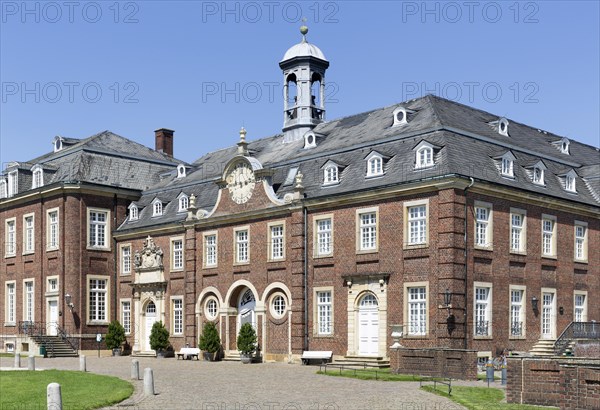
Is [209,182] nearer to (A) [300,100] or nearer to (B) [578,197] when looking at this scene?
(A) [300,100]

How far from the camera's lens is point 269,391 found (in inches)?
930

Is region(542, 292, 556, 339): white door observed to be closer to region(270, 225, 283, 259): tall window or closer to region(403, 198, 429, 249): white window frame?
region(403, 198, 429, 249): white window frame

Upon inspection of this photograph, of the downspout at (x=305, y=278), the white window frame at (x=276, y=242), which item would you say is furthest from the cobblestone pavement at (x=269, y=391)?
the white window frame at (x=276, y=242)

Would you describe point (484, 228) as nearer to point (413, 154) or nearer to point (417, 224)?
point (417, 224)

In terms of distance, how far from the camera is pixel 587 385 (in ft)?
58.6

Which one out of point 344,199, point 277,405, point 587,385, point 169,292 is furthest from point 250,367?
point 587,385

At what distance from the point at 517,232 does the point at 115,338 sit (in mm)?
21254

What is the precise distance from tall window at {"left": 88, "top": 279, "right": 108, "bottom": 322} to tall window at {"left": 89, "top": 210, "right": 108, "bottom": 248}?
1.94 m

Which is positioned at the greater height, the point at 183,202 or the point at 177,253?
the point at 183,202

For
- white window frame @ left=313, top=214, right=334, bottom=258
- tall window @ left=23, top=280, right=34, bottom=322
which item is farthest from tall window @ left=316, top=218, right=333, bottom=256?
tall window @ left=23, top=280, right=34, bottom=322

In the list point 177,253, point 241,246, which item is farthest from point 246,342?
point 177,253

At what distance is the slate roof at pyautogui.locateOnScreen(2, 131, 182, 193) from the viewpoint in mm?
47938

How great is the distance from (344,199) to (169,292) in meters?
12.7

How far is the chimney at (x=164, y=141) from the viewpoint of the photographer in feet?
184
